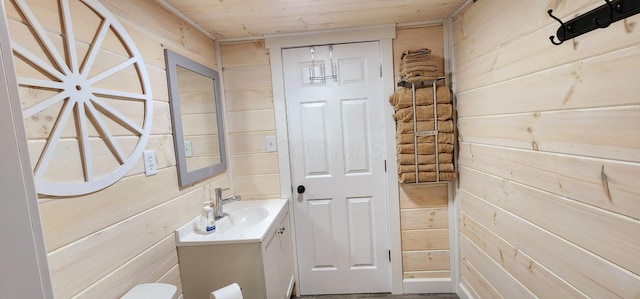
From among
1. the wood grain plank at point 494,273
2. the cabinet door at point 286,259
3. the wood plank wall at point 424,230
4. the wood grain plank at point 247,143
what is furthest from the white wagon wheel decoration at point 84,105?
the wood grain plank at point 494,273

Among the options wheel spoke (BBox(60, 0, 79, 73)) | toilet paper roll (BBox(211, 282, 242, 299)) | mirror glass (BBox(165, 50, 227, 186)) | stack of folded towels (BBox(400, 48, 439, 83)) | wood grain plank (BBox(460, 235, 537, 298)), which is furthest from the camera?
stack of folded towels (BBox(400, 48, 439, 83))

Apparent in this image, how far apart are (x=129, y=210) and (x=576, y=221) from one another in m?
1.78

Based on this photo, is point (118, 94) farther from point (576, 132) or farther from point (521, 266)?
point (521, 266)

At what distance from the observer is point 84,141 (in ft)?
3.22

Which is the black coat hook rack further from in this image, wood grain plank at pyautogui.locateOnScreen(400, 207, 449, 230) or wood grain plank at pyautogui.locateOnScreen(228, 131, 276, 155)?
wood grain plank at pyautogui.locateOnScreen(228, 131, 276, 155)

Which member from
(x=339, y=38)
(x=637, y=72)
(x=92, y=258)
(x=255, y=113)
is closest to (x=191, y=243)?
(x=92, y=258)

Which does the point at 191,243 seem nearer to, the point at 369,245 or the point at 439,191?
the point at 369,245

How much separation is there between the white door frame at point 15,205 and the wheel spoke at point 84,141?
1.72 feet

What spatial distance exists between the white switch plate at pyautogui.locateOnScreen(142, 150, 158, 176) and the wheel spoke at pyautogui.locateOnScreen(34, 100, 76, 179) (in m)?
0.38

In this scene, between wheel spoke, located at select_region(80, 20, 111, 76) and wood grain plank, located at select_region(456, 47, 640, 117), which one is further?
wheel spoke, located at select_region(80, 20, 111, 76)

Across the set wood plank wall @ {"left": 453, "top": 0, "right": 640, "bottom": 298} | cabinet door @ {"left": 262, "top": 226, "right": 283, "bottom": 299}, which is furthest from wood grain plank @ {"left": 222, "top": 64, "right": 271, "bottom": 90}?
wood plank wall @ {"left": 453, "top": 0, "right": 640, "bottom": 298}

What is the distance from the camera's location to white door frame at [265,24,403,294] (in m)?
2.09

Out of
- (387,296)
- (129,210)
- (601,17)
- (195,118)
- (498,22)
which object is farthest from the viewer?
(387,296)

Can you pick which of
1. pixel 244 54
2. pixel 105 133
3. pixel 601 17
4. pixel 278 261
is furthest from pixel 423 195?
pixel 105 133
